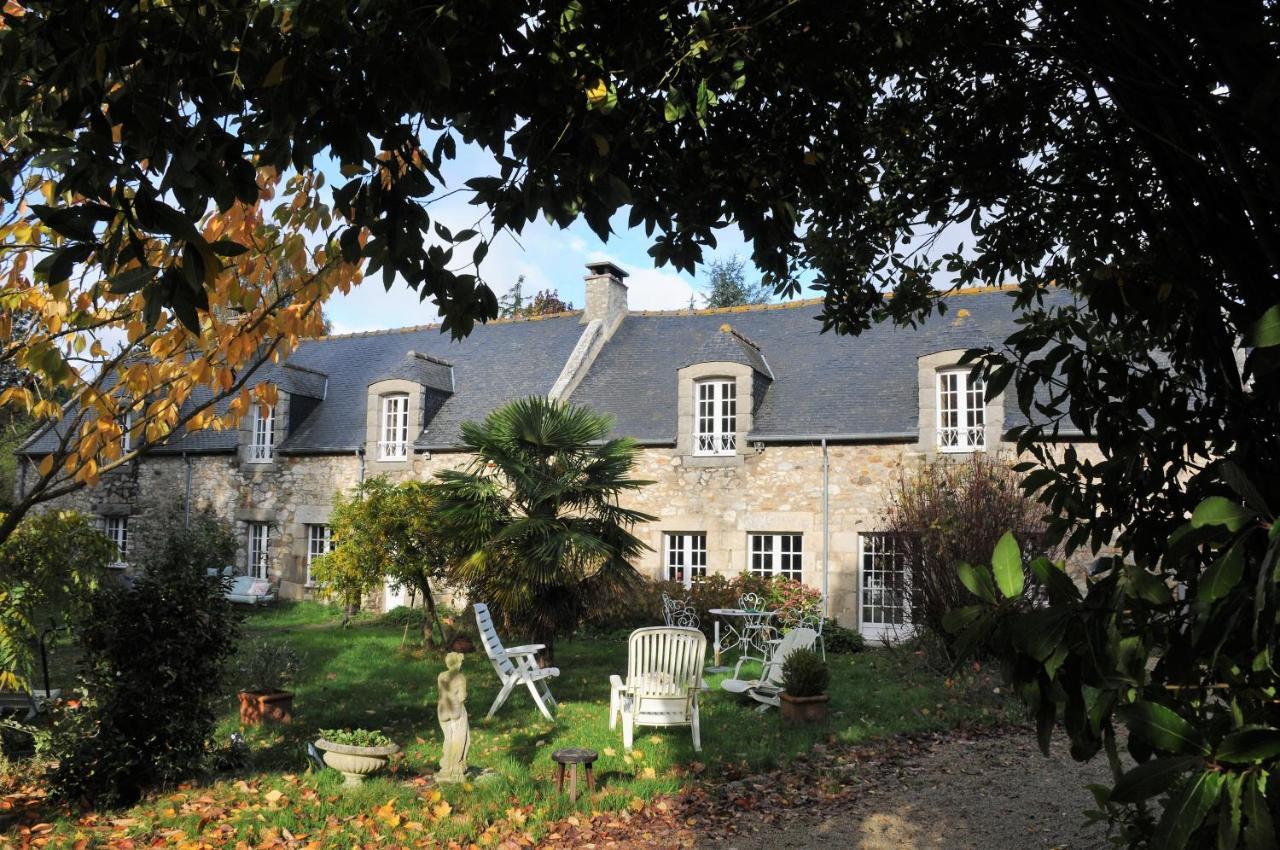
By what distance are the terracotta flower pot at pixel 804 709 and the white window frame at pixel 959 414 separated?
25.0 ft

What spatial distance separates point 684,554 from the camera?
57.4ft

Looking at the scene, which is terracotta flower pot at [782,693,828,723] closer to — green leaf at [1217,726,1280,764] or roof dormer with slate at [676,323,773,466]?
green leaf at [1217,726,1280,764]

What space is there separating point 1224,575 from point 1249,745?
283 millimetres

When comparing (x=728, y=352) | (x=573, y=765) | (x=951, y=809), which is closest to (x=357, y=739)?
(x=573, y=765)

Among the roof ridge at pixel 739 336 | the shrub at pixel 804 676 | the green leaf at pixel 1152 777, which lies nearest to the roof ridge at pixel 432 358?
the roof ridge at pixel 739 336

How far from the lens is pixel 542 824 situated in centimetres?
593

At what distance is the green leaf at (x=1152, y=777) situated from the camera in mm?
1506

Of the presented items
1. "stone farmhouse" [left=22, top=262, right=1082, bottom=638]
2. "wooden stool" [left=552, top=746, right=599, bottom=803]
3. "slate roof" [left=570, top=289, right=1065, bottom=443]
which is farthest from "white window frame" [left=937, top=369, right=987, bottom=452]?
"wooden stool" [left=552, top=746, right=599, bottom=803]

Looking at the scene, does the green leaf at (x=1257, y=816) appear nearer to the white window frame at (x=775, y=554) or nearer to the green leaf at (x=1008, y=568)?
the green leaf at (x=1008, y=568)

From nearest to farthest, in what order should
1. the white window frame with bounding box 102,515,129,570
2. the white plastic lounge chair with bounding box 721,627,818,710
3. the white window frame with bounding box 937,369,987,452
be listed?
the white plastic lounge chair with bounding box 721,627,818,710, the white window frame with bounding box 937,369,987,452, the white window frame with bounding box 102,515,129,570

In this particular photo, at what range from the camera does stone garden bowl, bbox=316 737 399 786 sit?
6.64 metres

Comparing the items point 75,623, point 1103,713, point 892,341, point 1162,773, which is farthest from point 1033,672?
point 892,341

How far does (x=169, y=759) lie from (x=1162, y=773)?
6596 millimetres

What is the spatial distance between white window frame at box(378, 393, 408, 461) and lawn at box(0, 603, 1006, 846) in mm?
6058
